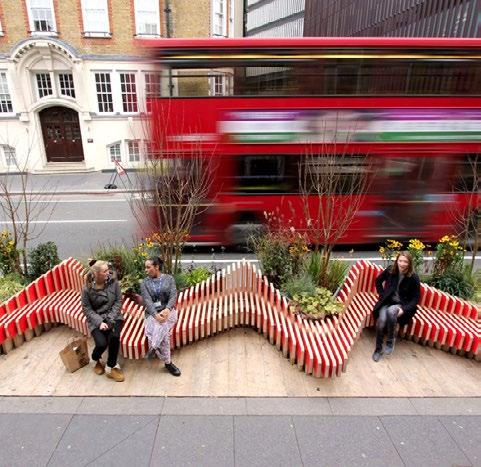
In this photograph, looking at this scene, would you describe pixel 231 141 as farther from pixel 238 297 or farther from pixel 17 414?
pixel 17 414

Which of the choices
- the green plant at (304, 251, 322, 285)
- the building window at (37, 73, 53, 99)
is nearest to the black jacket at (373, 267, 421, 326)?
the green plant at (304, 251, 322, 285)

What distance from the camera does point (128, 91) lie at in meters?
Answer: 17.1

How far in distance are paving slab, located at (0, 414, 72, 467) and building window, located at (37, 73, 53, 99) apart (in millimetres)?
17401

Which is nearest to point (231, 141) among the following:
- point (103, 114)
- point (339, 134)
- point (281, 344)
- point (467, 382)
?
point (339, 134)

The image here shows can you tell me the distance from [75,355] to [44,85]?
1708 cm

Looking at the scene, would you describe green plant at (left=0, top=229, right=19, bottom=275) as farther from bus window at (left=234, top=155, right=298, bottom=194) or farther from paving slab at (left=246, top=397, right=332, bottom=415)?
paving slab at (left=246, top=397, right=332, bottom=415)

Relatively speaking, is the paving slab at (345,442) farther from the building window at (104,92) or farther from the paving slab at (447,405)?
the building window at (104,92)

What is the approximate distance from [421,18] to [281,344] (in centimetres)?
1999

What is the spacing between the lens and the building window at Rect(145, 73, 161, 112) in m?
6.05

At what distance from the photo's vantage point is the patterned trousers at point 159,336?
3.77m

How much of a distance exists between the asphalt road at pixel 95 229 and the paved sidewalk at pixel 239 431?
9.84ft

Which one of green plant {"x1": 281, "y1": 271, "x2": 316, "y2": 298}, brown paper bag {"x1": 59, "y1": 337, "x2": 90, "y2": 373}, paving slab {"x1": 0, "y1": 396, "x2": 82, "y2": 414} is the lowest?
paving slab {"x1": 0, "y1": 396, "x2": 82, "y2": 414}

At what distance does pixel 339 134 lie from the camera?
21.1ft

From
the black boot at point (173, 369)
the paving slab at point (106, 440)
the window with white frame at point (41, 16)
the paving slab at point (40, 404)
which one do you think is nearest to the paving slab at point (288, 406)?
the black boot at point (173, 369)
